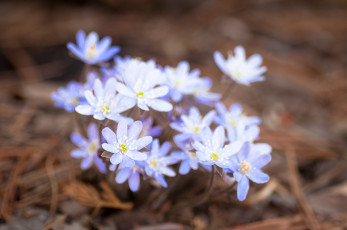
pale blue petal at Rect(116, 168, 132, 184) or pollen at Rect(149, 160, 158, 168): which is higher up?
pale blue petal at Rect(116, 168, 132, 184)

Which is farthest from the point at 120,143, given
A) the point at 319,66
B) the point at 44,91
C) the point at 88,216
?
the point at 319,66

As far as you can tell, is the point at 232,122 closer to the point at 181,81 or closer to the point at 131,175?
the point at 181,81

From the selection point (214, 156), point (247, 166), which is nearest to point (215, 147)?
point (214, 156)

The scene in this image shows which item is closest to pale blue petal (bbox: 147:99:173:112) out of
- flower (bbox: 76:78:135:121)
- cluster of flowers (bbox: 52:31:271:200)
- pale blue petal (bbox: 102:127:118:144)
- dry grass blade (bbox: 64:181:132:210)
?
cluster of flowers (bbox: 52:31:271:200)

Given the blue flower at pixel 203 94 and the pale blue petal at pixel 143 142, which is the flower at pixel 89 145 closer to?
the pale blue petal at pixel 143 142

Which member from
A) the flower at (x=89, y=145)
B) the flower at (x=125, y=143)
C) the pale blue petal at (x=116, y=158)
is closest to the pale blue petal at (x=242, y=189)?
the flower at (x=125, y=143)

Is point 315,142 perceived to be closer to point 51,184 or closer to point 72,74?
point 51,184

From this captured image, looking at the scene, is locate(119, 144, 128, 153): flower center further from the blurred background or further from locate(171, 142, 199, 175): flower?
the blurred background
